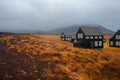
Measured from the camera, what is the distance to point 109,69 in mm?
33438

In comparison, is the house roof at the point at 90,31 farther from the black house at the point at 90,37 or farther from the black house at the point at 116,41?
the black house at the point at 116,41

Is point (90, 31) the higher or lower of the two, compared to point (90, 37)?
higher

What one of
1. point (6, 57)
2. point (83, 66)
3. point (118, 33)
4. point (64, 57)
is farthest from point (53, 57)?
point (118, 33)

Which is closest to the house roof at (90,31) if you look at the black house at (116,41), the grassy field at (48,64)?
the black house at (116,41)

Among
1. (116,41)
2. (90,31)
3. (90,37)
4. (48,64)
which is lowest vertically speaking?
(116,41)

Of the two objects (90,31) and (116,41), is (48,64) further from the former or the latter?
(116,41)

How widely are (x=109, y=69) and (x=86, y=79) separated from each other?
742 cm

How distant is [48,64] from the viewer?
29.7m

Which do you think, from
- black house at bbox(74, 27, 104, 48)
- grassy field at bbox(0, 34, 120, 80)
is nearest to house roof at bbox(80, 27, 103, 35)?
black house at bbox(74, 27, 104, 48)

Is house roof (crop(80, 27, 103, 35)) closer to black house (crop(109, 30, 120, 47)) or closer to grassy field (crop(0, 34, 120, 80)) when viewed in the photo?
black house (crop(109, 30, 120, 47))

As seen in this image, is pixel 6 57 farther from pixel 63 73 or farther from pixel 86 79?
pixel 86 79

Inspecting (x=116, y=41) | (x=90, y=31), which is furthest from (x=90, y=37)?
(x=116, y=41)

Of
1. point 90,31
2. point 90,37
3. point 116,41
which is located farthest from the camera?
point 116,41

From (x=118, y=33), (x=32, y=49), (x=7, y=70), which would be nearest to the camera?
(x=7, y=70)
